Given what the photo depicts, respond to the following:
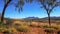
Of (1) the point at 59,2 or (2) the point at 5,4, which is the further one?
(1) the point at 59,2

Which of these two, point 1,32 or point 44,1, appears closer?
point 1,32

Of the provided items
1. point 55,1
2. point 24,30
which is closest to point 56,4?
point 55,1

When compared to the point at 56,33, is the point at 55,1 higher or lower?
higher

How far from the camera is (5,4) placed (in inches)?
1194

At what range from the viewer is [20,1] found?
3147 cm

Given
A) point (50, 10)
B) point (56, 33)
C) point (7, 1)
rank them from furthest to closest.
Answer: point (50, 10)
point (7, 1)
point (56, 33)

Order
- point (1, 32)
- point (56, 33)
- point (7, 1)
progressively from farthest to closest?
point (7, 1)
point (56, 33)
point (1, 32)

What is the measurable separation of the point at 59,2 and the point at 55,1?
1.01 m

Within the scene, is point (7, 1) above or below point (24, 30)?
above

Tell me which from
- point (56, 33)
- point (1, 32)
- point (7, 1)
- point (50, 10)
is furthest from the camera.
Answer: point (50, 10)

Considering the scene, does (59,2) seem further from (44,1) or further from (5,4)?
(5,4)

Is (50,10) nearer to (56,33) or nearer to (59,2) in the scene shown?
(59,2)

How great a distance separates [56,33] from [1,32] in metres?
6.55

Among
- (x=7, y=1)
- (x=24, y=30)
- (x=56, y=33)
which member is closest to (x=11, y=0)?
(x=7, y=1)
